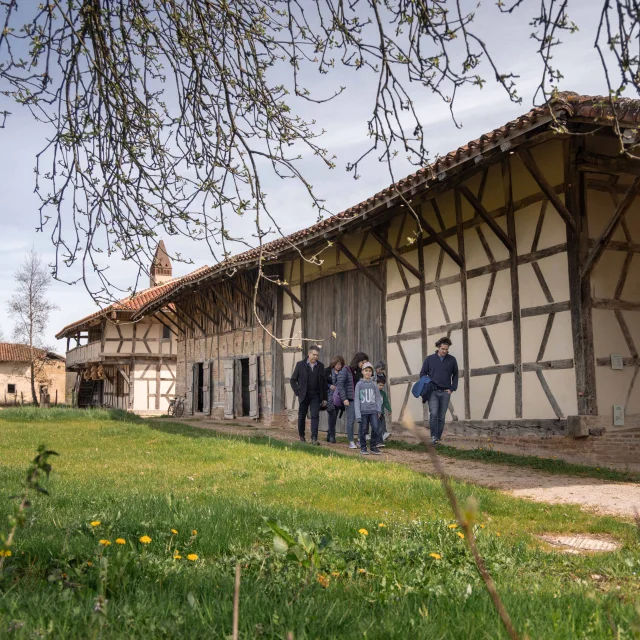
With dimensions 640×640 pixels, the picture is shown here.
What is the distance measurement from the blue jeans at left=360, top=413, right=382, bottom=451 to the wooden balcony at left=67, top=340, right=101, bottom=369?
86.9ft

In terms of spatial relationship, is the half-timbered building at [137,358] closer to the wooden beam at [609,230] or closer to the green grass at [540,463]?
the green grass at [540,463]

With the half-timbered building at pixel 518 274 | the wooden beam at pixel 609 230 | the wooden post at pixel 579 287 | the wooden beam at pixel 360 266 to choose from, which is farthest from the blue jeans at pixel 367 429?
the wooden beam at pixel 360 266

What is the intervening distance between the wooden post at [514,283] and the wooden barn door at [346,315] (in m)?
4.10

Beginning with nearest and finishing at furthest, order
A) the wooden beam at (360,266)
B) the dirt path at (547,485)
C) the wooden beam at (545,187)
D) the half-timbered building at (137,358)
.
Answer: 1. the dirt path at (547,485)
2. the wooden beam at (545,187)
3. the wooden beam at (360,266)
4. the half-timbered building at (137,358)

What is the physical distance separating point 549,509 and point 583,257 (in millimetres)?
5398

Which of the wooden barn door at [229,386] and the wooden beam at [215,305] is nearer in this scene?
the wooden barn door at [229,386]

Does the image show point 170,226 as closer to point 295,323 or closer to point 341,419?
point 341,419

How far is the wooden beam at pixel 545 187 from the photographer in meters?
10.4

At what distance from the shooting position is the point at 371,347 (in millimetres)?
15898

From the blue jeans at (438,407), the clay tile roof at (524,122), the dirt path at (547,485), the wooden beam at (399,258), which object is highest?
the clay tile roof at (524,122)

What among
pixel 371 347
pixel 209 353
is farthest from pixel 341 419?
pixel 209 353

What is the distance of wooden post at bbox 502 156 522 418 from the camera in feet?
38.1

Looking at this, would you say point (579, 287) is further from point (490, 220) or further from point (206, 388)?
point (206, 388)

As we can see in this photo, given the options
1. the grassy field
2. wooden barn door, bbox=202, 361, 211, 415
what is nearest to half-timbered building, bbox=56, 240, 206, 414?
wooden barn door, bbox=202, 361, 211, 415
